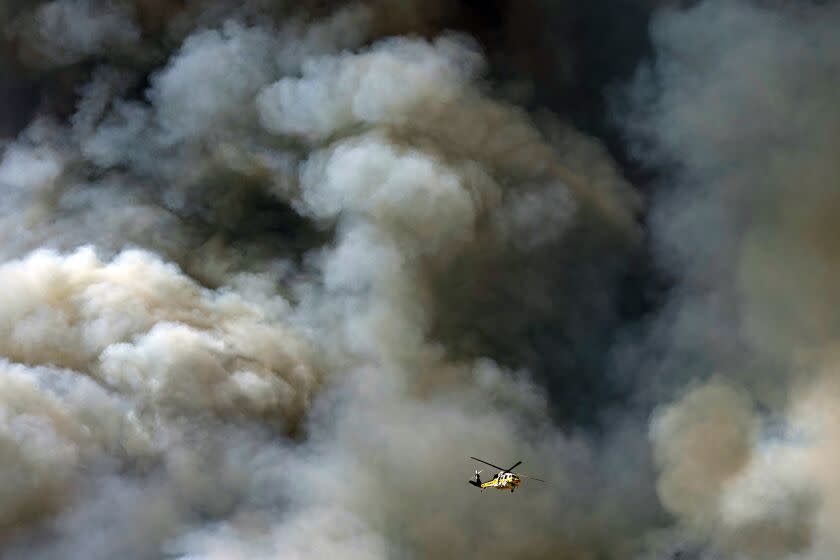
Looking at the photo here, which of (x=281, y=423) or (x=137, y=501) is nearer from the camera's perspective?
(x=137, y=501)

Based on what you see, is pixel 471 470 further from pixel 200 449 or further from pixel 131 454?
pixel 131 454

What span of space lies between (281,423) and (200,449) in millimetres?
4137

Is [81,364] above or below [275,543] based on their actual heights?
above

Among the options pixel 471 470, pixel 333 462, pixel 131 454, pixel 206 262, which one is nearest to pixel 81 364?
pixel 131 454

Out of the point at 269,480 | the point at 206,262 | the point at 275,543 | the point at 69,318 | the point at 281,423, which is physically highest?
Result: the point at 206,262

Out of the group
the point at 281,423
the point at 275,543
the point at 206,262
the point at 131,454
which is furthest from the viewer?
the point at 206,262

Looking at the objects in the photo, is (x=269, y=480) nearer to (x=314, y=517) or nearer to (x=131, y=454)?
(x=314, y=517)

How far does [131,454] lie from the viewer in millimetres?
39000

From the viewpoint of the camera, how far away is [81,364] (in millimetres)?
41062

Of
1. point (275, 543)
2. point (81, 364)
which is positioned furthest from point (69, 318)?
point (275, 543)

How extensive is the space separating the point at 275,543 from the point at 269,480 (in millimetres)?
3684

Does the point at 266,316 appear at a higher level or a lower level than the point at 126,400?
higher

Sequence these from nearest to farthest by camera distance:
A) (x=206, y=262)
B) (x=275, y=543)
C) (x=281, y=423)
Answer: (x=275, y=543) → (x=281, y=423) → (x=206, y=262)

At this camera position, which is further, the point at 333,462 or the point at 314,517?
the point at 333,462
